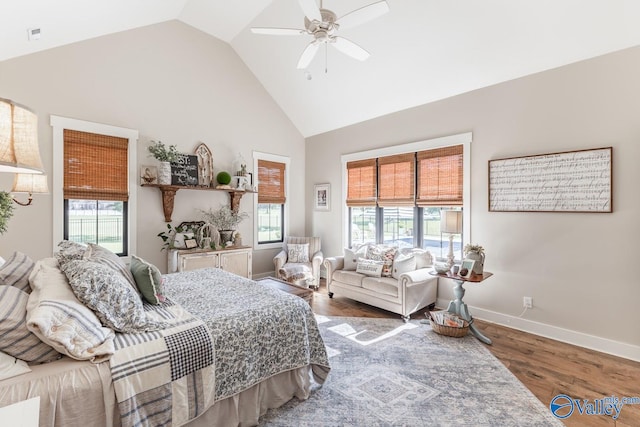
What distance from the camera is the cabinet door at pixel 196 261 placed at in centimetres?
415

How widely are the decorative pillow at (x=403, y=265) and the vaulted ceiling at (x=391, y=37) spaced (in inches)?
87.4

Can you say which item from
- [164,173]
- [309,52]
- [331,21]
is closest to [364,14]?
[331,21]

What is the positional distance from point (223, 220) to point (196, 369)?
346 centimetres

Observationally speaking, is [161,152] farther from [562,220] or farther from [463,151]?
[562,220]

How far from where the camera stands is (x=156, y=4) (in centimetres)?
371

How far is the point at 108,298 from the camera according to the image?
1.64 m

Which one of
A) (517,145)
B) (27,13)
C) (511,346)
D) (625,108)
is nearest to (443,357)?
(511,346)

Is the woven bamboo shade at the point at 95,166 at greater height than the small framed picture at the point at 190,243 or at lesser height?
greater

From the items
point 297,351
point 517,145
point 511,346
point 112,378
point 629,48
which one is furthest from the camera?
point 517,145

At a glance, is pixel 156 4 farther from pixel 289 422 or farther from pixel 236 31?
pixel 289 422

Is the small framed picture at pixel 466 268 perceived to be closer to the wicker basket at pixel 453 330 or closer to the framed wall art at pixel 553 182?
the wicker basket at pixel 453 330

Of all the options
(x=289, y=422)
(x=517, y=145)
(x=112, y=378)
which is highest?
(x=517, y=145)

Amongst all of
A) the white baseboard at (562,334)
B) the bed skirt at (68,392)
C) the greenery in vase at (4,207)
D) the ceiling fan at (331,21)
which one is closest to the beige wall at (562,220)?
the white baseboard at (562,334)

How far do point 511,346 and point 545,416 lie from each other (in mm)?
1117
